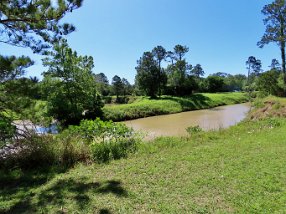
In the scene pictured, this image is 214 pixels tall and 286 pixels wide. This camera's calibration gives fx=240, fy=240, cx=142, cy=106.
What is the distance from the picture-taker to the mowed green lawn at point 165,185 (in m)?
3.31

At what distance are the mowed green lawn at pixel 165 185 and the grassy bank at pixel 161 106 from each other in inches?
593

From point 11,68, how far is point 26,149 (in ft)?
6.69

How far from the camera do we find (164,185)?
3.98 m

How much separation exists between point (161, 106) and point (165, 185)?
21.4 metres

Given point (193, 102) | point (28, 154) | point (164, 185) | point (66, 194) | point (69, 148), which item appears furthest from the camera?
point (193, 102)

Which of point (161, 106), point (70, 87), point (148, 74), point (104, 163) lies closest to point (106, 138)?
point (104, 163)

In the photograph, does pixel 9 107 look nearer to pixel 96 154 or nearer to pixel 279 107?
pixel 96 154

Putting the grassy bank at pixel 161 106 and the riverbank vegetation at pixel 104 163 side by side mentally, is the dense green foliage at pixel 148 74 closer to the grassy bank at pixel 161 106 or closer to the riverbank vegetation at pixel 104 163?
the grassy bank at pixel 161 106

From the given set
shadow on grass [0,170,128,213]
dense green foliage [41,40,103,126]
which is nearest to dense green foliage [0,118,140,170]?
shadow on grass [0,170,128,213]

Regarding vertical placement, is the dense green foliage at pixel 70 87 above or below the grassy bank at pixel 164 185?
above

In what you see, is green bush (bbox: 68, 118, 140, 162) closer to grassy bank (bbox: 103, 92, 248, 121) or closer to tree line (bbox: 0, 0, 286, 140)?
tree line (bbox: 0, 0, 286, 140)

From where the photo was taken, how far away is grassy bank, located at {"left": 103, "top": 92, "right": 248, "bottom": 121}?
21.0 meters

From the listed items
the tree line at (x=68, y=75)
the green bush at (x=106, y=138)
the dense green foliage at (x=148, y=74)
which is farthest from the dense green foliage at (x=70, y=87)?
the dense green foliage at (x=148, y=74)

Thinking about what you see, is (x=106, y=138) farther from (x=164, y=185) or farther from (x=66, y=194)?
(x=164, y=185)
